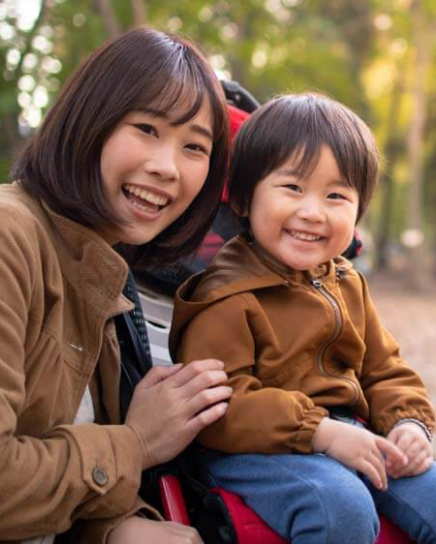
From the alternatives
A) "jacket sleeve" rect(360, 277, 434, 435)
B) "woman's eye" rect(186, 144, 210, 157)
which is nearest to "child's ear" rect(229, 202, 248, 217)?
"woman's eye" rect(186, 144, 210, 157)

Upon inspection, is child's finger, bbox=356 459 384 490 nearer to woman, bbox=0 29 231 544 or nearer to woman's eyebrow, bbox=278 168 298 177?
woman, bbox=0 29 231 544

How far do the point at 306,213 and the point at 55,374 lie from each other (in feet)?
2.38

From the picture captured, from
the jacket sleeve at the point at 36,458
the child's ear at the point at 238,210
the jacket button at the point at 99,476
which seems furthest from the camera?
the child's ear at the point at 238,210

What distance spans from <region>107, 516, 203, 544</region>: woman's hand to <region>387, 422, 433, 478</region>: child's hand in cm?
52

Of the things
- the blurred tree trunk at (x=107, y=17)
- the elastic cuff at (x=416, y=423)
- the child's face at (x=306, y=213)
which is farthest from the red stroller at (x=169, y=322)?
the blurred tree trunk at (x=107, y=17)

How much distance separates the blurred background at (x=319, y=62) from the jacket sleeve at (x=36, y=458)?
95 cm

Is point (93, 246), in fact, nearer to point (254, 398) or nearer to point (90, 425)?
point (90, 425)

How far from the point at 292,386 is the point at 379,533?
389 millimetres

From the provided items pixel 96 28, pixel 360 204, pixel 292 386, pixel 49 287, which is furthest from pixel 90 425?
pixel 96 28

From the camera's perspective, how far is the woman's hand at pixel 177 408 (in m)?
1.74

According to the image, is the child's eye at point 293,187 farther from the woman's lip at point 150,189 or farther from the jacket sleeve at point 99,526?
the jacket sleeve at point 99,526

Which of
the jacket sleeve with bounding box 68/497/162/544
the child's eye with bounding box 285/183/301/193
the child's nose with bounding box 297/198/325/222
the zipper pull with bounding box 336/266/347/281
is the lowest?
the jacket sleeve with bounding box 68/497/162/544

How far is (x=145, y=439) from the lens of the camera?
1.72 metres

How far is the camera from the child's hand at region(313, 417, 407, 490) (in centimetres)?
175
